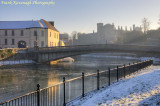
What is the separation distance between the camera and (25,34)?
61.3 m

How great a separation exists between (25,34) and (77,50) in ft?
81.4

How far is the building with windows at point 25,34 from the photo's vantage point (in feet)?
197

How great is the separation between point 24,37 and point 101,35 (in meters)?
109

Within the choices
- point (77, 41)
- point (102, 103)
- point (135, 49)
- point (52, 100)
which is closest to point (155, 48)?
point (135, 49)

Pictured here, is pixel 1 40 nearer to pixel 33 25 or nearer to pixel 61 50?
pixel 33 25

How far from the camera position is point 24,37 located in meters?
61.4

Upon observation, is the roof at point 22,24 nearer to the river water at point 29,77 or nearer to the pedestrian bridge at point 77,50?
the pedestrian bridge at point 77,50

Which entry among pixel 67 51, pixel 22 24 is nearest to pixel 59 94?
pixel 67 51

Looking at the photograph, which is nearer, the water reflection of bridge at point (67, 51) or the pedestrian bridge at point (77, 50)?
the pedestrian bridge at point (77, 50)

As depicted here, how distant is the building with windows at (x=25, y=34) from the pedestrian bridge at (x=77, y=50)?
12855 millimetres

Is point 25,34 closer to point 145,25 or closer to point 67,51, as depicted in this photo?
point 67,51

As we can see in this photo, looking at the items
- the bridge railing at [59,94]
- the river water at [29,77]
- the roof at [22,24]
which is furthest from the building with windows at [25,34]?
the bridge railing at [59,94]

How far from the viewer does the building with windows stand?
197 ft

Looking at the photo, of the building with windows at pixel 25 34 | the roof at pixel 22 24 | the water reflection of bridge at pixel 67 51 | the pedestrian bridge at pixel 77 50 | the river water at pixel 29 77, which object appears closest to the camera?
the river water at pixel 29 77
